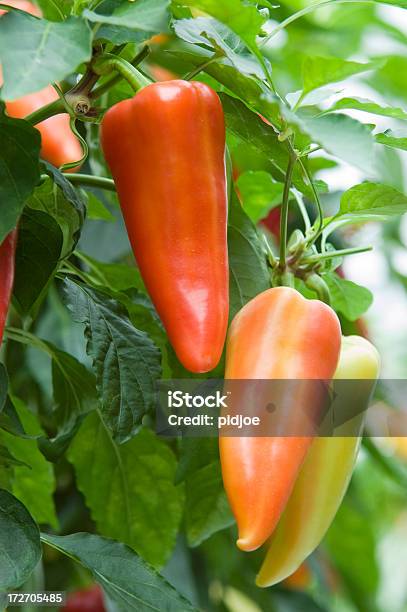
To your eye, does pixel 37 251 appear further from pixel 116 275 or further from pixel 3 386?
pixel 116 275

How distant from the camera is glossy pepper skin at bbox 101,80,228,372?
1.70 ft

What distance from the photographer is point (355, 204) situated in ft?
2.11

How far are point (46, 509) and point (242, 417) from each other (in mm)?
384

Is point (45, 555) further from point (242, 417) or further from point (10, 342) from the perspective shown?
point (242, 417)

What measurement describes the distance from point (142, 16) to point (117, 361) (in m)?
0.22

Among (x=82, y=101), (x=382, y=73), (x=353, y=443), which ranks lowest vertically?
(x=382, y=73)

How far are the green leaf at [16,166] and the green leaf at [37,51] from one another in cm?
6

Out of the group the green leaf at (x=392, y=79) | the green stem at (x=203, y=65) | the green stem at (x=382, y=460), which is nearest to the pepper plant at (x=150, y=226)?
the green stem at (x=203, y=65)

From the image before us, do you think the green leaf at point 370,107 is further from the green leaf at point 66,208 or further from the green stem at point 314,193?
the green leaf at point 66,208

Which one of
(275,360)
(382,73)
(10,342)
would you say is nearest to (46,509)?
(10,342)

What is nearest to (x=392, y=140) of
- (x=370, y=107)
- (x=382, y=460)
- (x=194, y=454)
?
(x=370, y=107)

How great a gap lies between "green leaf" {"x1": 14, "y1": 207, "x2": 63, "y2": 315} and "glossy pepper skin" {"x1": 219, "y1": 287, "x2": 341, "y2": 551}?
117 millimetres

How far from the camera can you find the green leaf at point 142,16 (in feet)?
1.57

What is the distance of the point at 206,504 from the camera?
29.4 inches
